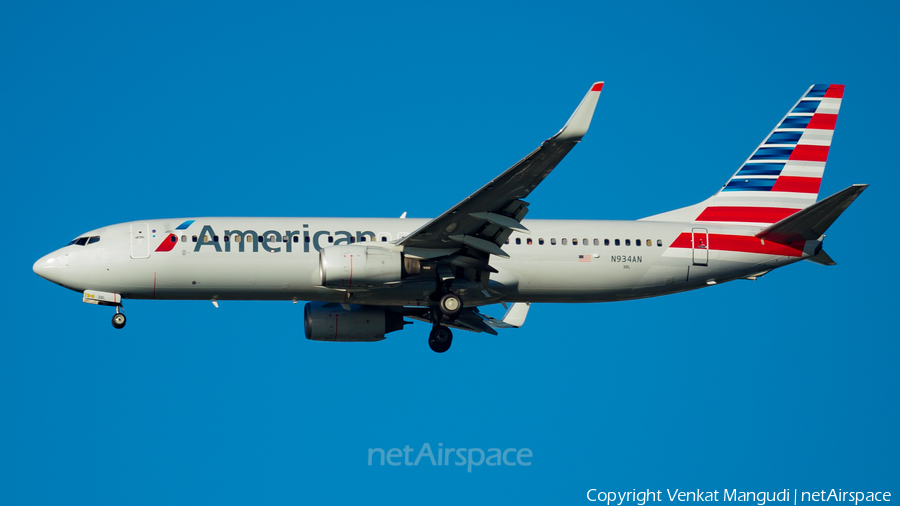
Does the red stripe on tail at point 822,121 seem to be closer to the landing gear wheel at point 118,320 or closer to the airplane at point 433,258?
the airplane at point 433,258

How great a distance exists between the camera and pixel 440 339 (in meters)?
34.8

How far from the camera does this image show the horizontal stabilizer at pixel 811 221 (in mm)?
30109

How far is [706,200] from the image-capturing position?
35719mm

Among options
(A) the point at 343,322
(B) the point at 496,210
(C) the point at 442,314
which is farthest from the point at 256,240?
(B) the point at 496,210

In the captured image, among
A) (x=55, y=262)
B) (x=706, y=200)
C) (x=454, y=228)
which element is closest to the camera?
(x=454, y=228)

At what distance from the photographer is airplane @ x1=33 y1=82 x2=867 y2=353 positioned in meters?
30.4

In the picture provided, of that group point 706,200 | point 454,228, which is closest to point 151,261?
point 454,228

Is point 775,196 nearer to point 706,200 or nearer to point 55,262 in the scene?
point 706,200

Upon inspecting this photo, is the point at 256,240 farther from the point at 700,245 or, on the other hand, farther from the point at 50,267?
the point at 700,245

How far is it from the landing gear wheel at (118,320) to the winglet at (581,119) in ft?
53.4

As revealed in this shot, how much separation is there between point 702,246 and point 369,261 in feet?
38.6

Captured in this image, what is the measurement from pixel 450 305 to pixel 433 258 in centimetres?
180

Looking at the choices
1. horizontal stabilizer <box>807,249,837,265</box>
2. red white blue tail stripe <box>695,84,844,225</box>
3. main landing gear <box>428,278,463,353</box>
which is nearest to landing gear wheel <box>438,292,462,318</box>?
main landing gear <box>428,278,463,353</box>

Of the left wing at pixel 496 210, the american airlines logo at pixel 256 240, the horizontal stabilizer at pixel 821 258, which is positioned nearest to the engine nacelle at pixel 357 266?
the left wing at pixel 496 210
